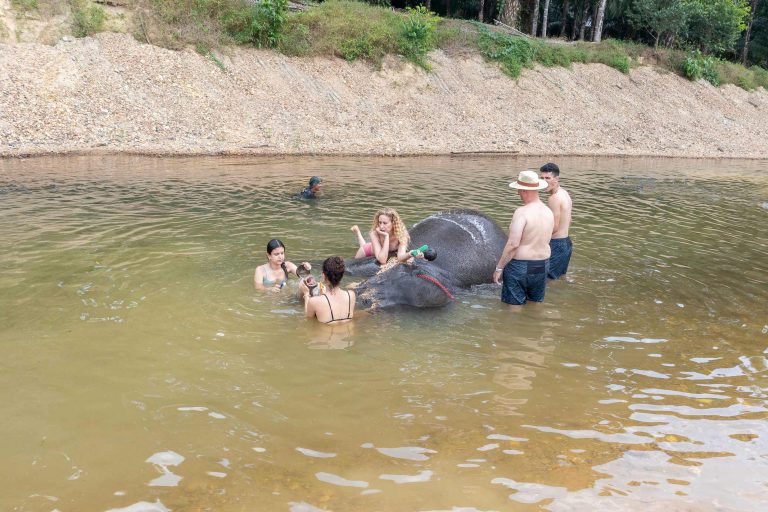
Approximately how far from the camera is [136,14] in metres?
25.9

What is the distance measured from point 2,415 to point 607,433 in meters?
4.95

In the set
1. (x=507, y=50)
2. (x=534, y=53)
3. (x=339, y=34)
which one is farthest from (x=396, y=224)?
(x=534, y=53)

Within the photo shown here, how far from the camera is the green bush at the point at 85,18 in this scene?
2417 centimetres

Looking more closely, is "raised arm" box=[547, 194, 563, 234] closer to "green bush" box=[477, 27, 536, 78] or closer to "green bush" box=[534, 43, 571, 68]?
"green bush" box=[477, 27, 536, 78]

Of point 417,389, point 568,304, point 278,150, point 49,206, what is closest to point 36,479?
point 417,389

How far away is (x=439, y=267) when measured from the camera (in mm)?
8844

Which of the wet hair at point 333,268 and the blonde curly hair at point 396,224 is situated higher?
the blonde curly hair at point 396,224

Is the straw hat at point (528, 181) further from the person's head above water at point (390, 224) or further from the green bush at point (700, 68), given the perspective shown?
the green bush at point (700, 68)

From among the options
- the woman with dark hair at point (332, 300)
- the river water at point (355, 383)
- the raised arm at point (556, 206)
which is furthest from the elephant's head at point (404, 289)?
the raised arm at point (556, 206)

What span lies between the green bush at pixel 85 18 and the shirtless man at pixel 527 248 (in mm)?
22198

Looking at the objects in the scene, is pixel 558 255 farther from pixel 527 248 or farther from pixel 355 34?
pixel 355 34

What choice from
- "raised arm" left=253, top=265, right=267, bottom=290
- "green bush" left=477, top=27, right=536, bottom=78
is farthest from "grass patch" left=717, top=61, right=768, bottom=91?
"raised arm" left=253, top=265, right=267, bottom=290

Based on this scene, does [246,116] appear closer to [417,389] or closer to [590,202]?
[590,202]

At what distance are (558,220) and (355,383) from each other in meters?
4.56
